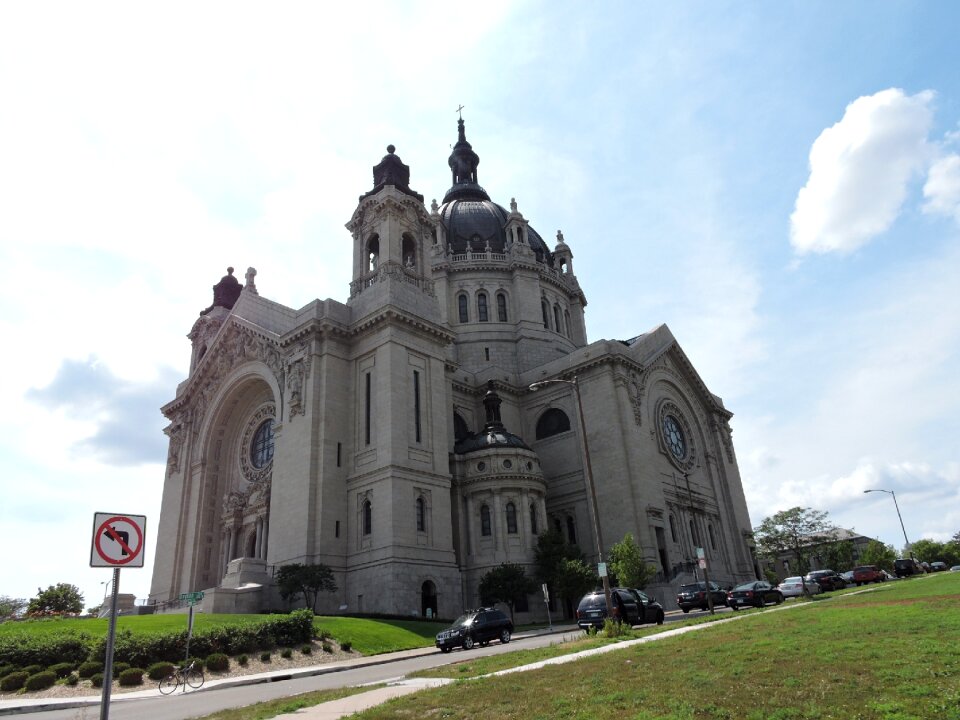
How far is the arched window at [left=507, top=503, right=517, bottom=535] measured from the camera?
44.5 meters

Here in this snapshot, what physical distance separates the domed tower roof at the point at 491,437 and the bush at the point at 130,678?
88.8ft

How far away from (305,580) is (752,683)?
29.4 metres

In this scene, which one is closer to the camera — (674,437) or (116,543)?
(116,543)

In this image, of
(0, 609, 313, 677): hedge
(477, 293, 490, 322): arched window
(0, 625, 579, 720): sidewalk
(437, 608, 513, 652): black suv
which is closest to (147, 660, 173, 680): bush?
(0, 625, 579, 720): sidewalk

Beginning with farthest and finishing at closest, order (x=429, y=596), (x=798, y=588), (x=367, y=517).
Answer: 1. (x=798, y=588)
2. (x=367, y=517)
3. (x=429, y=596)

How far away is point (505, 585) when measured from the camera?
1581 inches

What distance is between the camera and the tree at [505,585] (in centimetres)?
4019

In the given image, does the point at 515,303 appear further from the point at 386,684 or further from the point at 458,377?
the point at 386,684

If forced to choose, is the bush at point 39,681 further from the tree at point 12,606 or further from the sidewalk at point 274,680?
the tree at point 12,606

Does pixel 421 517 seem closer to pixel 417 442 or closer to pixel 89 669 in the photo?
pixel 417 442

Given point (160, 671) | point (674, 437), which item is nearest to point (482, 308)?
point (674, 437)

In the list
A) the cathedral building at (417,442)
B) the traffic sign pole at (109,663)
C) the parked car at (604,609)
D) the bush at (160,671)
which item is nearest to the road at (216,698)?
the bush at (160,671)

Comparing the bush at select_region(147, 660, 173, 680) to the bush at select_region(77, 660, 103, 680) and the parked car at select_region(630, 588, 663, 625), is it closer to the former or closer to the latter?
the bush at select_region(77, 660, 103, 680)

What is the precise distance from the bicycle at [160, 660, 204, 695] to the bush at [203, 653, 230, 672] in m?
0.55
